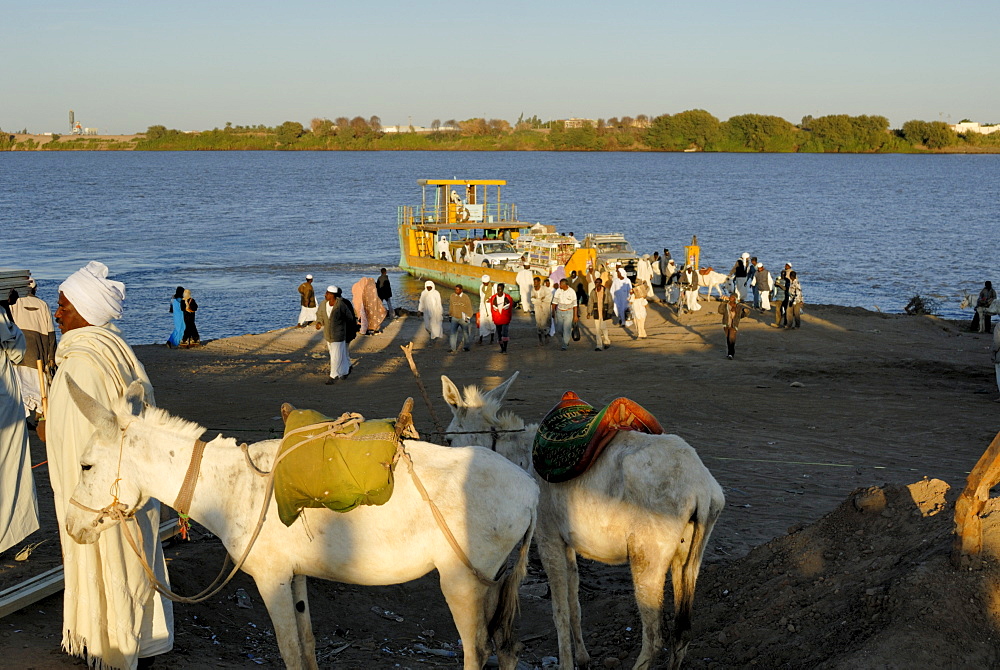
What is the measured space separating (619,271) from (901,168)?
168820 millimetres

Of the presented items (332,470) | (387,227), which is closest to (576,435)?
(332,470)

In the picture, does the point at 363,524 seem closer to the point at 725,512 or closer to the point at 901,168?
the point at 725,512

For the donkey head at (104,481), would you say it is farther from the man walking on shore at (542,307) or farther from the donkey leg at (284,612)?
the man walking on shore at (542,307)

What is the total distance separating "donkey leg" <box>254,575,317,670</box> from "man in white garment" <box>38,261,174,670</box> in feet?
3.16

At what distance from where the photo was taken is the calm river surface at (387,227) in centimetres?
4141

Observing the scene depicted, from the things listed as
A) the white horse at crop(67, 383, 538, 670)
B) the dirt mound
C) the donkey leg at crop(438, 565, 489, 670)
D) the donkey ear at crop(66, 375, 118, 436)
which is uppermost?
the donkey ear at crop(66, 375, 118, 436)

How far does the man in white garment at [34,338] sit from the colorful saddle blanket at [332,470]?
28.5 ft

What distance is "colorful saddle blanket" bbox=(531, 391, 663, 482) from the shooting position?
6.40 m

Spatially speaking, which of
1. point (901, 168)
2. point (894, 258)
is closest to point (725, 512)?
point (894, 258)

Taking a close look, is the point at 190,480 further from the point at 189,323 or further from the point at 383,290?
the point at 383,290

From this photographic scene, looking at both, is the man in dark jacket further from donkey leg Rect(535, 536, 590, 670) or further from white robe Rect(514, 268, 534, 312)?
donkey leg Rect(535, 536, 590, 670)

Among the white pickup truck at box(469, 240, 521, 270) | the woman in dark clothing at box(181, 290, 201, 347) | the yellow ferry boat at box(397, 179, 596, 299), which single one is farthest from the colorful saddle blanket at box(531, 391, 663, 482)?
Result: the white pickup truck at box(469, 240, 521, 270)

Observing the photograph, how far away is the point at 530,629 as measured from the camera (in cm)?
772

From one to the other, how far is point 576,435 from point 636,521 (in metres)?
0.70
